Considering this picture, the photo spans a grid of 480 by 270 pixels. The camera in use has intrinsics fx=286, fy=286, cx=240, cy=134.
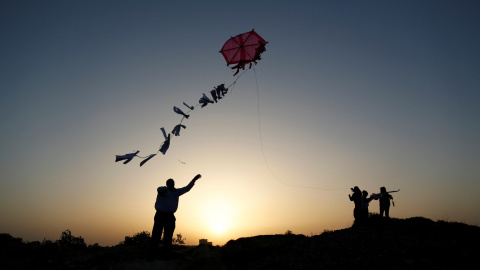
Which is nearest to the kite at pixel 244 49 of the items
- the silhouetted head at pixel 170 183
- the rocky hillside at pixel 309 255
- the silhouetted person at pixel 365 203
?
the silhouetted head at pixel 170 183

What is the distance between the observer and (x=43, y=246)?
880cm

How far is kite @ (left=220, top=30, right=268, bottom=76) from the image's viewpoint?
10250mm

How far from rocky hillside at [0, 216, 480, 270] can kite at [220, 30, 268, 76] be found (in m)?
6.40

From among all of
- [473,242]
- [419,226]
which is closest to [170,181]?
[473,242]

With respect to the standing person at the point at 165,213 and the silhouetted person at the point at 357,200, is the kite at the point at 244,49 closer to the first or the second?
the standing person at the point at 165,213

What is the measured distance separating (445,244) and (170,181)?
7.41 meters

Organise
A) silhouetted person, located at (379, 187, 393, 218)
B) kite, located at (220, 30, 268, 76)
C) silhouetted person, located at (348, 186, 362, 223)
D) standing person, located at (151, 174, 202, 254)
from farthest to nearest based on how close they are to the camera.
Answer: silhouetted person, located at (379, 187, 393, 218) → silhouetted person, located at (348, 186, 362, 223) → kite, located at (220, 30, 268, 76) → standing person, located at (151, 174, 202, 254)

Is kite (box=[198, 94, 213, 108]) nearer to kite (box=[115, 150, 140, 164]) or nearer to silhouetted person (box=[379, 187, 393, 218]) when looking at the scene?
kite (box=[115, 150, 140, 164])

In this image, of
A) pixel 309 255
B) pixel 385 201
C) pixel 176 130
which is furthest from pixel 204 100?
pixel 385 201

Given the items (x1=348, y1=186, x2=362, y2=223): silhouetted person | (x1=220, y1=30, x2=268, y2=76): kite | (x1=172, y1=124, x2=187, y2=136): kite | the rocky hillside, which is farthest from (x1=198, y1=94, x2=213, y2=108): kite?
(x1=348, y1=186, x2=362, y2=223): silhouetted person

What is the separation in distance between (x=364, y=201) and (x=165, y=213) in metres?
9.69

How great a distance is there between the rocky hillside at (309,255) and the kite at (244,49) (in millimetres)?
6404

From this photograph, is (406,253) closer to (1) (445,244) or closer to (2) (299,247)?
(1) (445,244)

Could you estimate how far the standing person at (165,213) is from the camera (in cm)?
785
